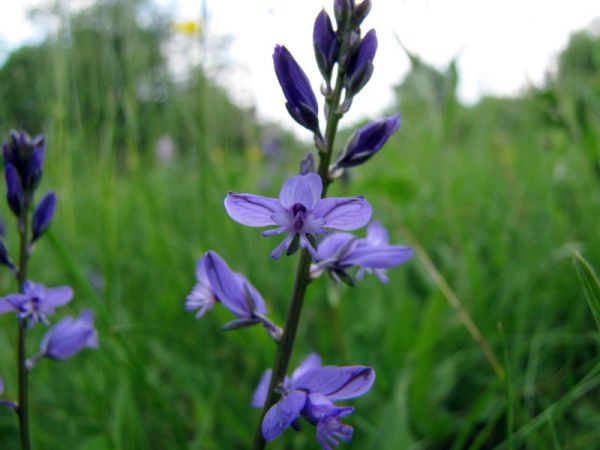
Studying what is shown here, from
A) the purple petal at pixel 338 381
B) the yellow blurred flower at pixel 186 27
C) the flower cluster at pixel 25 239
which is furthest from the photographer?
the yellow blurred flower at pixel 186 27

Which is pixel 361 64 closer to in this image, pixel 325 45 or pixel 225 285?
pixel 325 45

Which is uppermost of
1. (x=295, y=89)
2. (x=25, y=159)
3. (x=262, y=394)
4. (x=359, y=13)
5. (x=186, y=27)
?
(x=186, y=27)

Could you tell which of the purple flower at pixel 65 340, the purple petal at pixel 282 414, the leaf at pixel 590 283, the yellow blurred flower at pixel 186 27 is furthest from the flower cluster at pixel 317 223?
the yellow blurred flower at pixel 186 27

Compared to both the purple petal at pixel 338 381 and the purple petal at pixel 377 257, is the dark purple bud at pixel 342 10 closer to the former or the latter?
the purple petal at pixel 377 257

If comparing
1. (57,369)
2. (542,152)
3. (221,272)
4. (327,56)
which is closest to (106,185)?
(57,369)

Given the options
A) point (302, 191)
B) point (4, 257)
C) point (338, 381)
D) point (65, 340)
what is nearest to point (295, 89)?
point (302, 191)

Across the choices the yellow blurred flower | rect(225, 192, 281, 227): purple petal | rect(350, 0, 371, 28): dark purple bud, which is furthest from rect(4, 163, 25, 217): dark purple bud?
the yellow blurred flower

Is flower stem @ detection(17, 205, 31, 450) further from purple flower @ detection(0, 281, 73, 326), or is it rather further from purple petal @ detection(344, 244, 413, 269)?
purple petal @ detection(344, 244, 413, 269)

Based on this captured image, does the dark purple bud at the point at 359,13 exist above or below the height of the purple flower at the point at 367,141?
above
